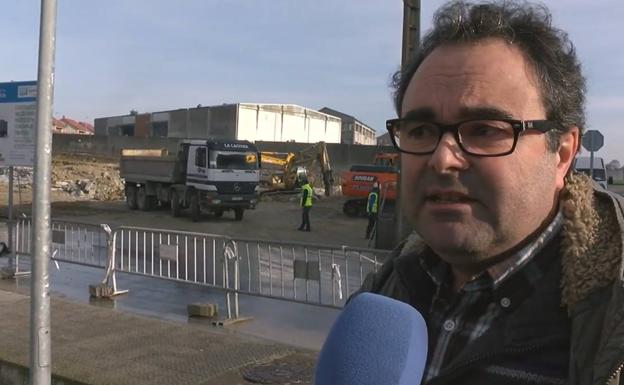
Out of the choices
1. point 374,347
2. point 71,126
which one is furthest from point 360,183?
point 71,126

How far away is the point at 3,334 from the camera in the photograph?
7.03 metres

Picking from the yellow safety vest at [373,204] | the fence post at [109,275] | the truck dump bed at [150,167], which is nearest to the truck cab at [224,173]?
the truck dump bed at [150,167]

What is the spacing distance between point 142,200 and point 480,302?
2903 centimetres

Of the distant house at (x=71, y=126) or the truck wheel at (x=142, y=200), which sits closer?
the truck wheel at (x=142, y=200)

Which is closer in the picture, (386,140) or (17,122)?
(386,140)

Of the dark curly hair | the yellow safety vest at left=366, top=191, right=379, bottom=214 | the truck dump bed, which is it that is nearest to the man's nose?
the dark curly hair

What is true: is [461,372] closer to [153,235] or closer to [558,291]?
[558,291]

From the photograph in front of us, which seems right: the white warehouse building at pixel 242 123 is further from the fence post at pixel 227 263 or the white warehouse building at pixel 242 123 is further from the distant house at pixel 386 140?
the fence post at pixel 227 263

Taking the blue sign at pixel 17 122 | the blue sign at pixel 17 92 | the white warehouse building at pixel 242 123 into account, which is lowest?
the blue sign at pixel 17 122

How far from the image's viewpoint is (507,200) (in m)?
1.37

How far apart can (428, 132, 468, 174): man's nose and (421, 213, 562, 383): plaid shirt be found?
25cm

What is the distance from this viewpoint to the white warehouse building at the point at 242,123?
62.4 m

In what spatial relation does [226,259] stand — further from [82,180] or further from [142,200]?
[82,180]

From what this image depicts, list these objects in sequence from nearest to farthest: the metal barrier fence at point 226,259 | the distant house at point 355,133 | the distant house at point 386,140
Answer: the distant house at point 386,140 → the metal barrier fence at point 226,259 → the distant house at point 355,133
